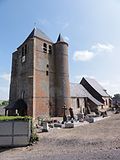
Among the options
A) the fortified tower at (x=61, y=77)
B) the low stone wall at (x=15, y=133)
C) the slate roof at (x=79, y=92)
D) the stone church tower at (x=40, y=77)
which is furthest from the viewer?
the slate roof at (x=79, y=92)

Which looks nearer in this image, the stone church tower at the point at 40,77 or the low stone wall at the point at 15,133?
the low stone wall at the point at 15,133

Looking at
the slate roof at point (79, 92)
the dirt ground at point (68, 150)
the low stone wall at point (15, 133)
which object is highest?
the slate roof at point (79, 92)

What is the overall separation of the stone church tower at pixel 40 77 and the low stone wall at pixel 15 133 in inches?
770

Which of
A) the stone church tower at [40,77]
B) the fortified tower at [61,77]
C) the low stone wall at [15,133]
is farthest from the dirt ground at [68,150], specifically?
the fortified tower at [61,77]

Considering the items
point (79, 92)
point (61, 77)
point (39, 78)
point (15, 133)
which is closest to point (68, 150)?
point (15, 133)

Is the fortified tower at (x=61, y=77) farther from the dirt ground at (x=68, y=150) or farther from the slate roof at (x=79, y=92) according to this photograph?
the dirt ground at (x=68, y=150)

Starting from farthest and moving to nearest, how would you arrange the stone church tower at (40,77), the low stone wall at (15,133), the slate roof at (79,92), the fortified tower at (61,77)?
the slate roof at (79,92), the fortified tower at (61,77), the stone church tower at (40,77), the low stone wall at (15,133)

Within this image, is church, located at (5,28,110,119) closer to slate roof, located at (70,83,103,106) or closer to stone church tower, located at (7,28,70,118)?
stone church tower, located at (7,28,70,118)

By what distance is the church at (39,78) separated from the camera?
33188 mm

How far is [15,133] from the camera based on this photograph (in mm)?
12297

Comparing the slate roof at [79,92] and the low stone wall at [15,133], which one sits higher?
the slate roof at [79,92]

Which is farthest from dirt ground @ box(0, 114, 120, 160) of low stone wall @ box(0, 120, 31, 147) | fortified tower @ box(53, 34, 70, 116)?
fortified tower @ box(53, 34, 70, 116)

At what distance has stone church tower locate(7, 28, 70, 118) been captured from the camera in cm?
3319

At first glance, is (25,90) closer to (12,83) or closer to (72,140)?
(12,83)
